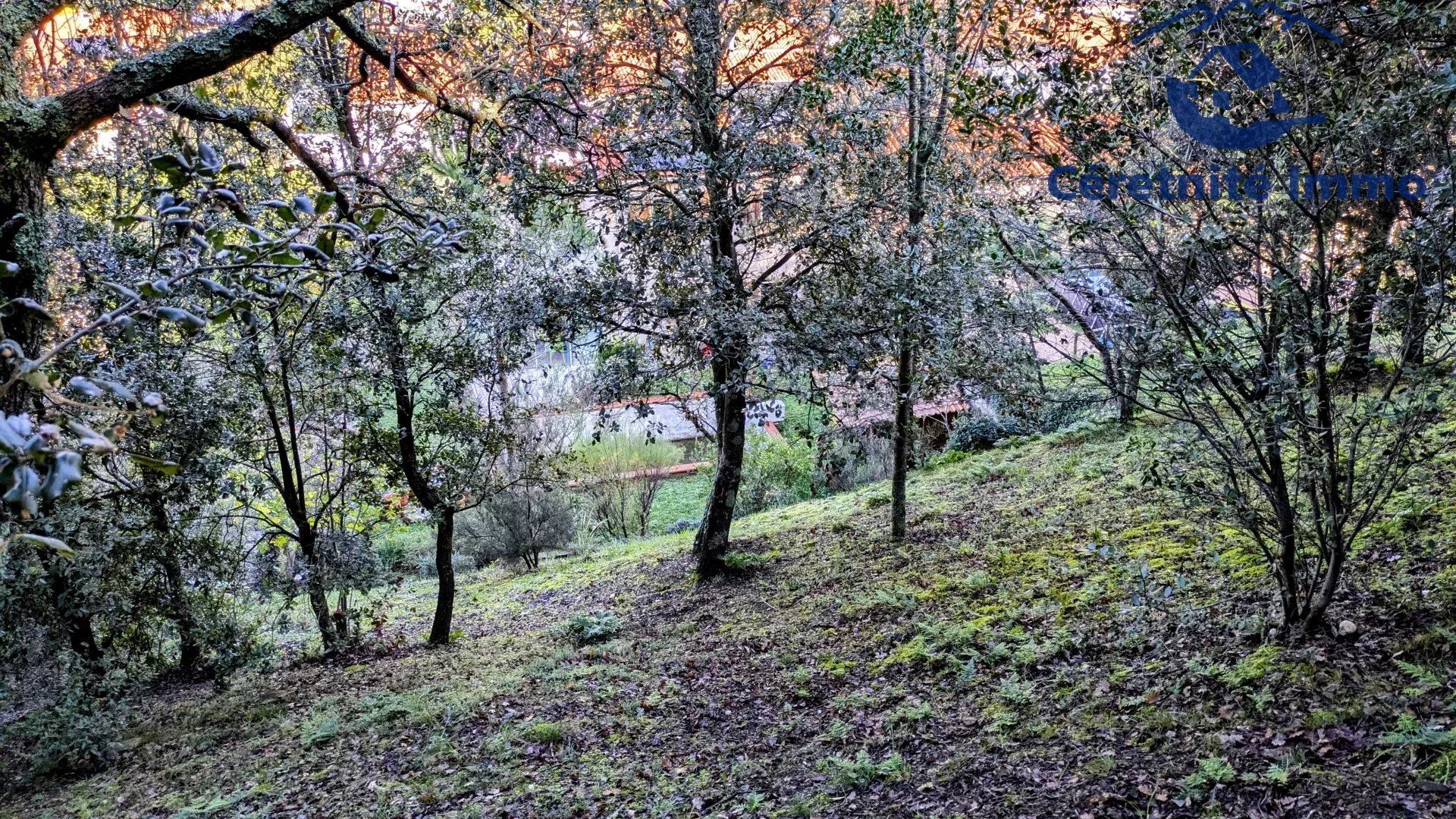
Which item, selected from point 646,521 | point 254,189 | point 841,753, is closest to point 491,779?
point 841,753

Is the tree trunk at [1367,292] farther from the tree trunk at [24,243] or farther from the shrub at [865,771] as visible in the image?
the tree trunk at [24,243]

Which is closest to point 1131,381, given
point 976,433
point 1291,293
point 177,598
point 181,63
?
point 1291,293

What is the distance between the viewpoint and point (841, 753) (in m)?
3.69

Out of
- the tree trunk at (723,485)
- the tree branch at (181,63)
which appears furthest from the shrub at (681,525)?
the tree branch at (181,63)

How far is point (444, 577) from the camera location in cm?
715

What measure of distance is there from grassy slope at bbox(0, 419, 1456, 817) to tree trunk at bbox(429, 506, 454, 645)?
0.34m

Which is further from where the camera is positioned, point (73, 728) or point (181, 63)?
point (73, 728)

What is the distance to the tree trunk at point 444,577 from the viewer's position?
6.93 m

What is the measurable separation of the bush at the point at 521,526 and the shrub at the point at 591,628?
507 cm

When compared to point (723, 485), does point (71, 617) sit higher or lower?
lower

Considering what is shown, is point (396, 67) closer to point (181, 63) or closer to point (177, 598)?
point (181, 63)

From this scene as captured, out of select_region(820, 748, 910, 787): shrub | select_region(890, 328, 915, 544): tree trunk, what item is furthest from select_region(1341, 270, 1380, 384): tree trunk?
select_region(890, 328, 915, 544): tree trunk

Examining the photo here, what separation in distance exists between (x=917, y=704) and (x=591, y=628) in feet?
10.8

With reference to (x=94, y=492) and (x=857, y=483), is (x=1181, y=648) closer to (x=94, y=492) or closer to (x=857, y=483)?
(x=94, y=492)
